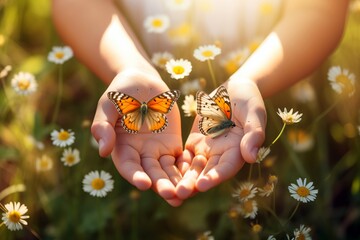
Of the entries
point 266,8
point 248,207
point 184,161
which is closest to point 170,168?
point 184,161

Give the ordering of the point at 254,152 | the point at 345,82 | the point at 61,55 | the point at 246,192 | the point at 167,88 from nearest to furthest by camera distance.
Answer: the point at 254,152 → the point at 246,192 → the point at 167,88 → the point at 345,82 → the point at 61,55

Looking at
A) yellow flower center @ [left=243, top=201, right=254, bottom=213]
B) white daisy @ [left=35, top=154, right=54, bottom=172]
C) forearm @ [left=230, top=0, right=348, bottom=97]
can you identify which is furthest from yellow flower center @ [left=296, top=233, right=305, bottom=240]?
white daisy @ [left=35, top=154, right=54, bottom=172]

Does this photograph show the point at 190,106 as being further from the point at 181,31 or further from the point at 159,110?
the point at 181,31

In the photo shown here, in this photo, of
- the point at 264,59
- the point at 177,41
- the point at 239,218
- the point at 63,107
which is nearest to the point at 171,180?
the point at 239,218

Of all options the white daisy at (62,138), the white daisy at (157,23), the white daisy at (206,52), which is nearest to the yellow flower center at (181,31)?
the white daisy at (157,23)

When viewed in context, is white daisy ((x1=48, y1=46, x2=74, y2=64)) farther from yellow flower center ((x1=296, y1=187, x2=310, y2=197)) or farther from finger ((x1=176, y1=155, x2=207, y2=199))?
yellow flower center ((x1=296, y1=187, x2=310, y2=197))

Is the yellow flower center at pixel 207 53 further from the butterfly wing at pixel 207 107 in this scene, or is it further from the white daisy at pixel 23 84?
the white daisy at pixel 23 84

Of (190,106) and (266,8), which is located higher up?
(266,8)
